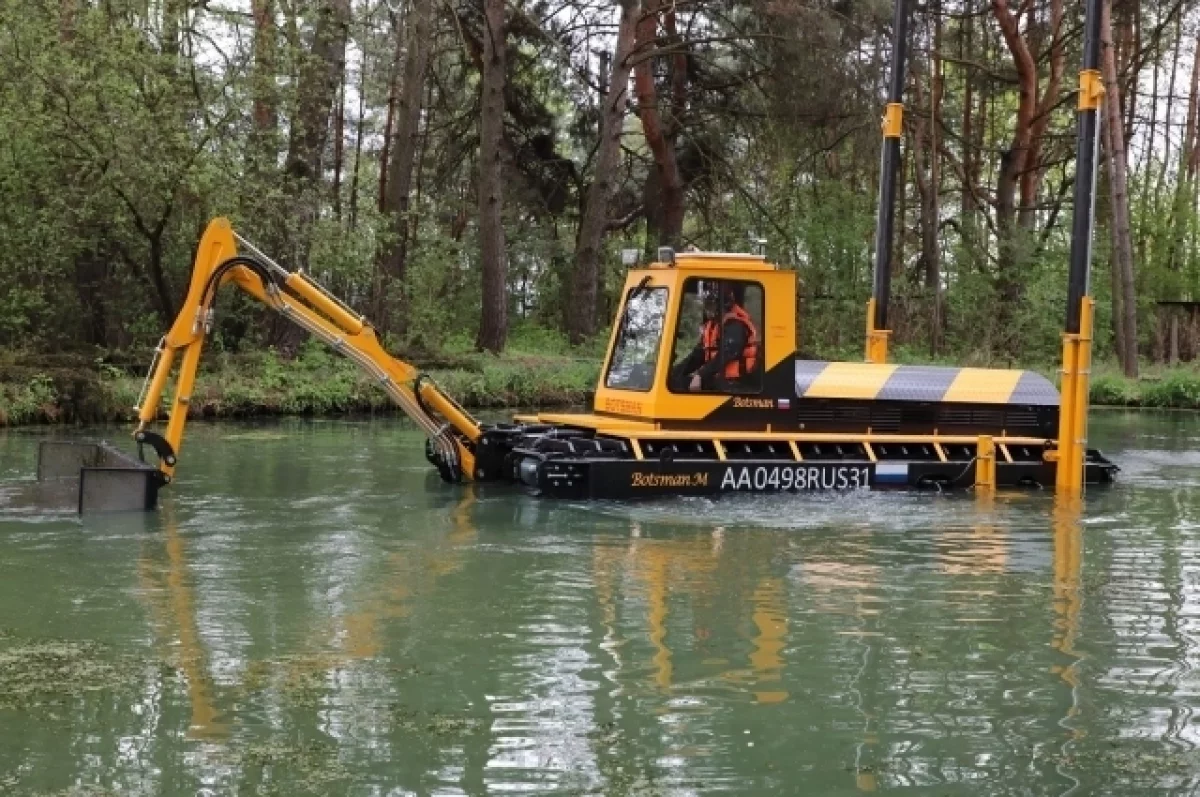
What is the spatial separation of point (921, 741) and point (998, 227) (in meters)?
30.6

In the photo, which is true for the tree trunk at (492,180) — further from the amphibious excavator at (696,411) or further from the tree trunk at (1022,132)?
the amphibious excavator at (696,411)

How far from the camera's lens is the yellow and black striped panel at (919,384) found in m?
14.1

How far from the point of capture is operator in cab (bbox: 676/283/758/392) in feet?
43.9

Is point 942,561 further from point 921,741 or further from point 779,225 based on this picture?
point 779,225

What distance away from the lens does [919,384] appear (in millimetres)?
14578

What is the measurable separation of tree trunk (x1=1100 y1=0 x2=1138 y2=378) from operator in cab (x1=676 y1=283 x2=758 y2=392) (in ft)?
53.5

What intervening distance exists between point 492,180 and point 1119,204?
12.1 m

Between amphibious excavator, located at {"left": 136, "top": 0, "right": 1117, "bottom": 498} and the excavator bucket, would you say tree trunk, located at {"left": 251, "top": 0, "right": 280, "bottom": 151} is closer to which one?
amphibious excavator, located at {"left": 136, "top": 0, "right": 1117, "bottom": 498}

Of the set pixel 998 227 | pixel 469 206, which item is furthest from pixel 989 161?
pixel 469 206

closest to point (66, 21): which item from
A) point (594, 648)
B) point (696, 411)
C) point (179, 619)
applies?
point (696, 411)

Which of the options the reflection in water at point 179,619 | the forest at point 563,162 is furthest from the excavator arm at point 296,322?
the forest at point 563,162

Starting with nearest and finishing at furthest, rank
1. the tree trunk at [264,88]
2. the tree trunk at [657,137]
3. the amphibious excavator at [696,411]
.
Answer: the amphibious excavator at [696,411]
the tree trunk at [264,88]
the tree trunk at [657,137]

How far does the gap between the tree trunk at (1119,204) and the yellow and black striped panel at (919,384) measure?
14.0m

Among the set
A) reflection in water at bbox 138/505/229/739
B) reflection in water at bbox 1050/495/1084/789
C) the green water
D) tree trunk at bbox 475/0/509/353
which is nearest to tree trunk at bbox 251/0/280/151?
tree trunk at bbox 475/0/509/353
